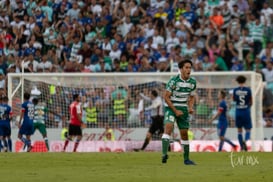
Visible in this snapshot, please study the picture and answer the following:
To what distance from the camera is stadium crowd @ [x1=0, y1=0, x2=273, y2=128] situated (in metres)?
36.5

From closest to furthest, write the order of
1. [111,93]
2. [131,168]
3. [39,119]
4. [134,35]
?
[131,168] → [39,119] → [111,93] → [134,35]

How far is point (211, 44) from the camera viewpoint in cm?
3691

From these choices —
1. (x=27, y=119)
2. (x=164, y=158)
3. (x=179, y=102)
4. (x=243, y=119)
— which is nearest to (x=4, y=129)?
(x=27, y=119)

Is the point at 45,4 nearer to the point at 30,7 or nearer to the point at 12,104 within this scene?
the point at 30,7

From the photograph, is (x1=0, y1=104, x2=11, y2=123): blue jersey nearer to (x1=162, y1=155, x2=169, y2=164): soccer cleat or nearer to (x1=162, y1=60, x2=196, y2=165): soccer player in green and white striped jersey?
(x1=162, y1=155, x2=169, y2=164): soccer cleat

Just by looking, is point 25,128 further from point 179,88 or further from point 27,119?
point 179,88

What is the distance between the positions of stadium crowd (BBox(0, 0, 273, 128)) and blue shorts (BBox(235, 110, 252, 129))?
4.98 metres

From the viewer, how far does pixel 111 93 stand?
115 ft

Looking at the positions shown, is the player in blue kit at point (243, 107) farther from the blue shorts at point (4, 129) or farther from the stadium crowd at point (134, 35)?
the blue shorts at point (4, 129)

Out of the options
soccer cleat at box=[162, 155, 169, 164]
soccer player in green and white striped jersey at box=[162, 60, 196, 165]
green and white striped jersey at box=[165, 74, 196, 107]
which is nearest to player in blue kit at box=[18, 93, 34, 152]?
soccer cleat at box=[162, 155, 169, 164]

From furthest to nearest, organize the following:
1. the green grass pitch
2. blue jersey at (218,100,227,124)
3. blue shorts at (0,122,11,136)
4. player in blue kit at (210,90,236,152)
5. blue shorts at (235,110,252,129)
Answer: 1. blue shorts at (0,122,11,136)
2. blue jersey at (218,100,227,124)
3. player in blue kit at (210,90,236,152)
4. blue shorts at (235,110,252,129)
5. the green grass pitch

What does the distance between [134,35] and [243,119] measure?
29.4ft

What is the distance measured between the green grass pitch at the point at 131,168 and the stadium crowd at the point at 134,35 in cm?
1208

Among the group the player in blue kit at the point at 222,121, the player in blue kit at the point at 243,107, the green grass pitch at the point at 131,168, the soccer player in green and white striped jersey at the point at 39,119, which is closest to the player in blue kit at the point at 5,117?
the soccer player in green and white striped jersey at the point at 39,119
